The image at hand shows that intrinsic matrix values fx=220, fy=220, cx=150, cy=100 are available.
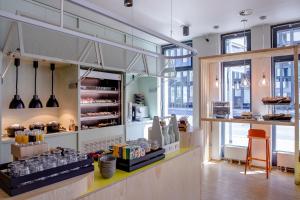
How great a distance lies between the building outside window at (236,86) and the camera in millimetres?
5125

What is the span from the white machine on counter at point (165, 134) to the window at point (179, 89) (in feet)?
10.8

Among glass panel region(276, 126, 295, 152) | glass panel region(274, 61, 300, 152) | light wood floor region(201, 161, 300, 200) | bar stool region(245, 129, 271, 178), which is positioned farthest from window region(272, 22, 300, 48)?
light wood floor region(201, 161, 300, 200)

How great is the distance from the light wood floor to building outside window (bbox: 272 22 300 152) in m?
0.68

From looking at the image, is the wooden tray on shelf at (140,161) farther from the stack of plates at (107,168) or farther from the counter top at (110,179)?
the stack of plates at (107,168)

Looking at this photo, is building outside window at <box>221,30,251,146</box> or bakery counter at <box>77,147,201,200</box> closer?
bakery counter at <box>77,147,201,200</box>

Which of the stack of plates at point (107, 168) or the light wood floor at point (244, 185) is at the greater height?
the stack of plates at point (107, 168)

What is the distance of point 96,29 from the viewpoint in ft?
15.0

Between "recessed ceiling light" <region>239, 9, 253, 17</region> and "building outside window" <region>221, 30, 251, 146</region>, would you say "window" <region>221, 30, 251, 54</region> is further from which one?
"recessed ceiling light" <region>239, 9, 253, 17</region>

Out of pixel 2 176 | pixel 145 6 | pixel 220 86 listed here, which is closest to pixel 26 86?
pixel 145 6

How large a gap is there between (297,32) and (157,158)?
169 inches

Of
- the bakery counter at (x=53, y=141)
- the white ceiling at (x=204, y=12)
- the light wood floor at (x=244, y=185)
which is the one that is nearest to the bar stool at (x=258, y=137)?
the light wood floor at (x=244, y=185)

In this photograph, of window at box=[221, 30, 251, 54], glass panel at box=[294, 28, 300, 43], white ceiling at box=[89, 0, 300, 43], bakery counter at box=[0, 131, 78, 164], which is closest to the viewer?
bakery counter at box=[0, 131, 78, 164]

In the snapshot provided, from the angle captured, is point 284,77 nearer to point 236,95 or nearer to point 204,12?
point 236,95

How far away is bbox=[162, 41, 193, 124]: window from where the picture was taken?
5.93 m
